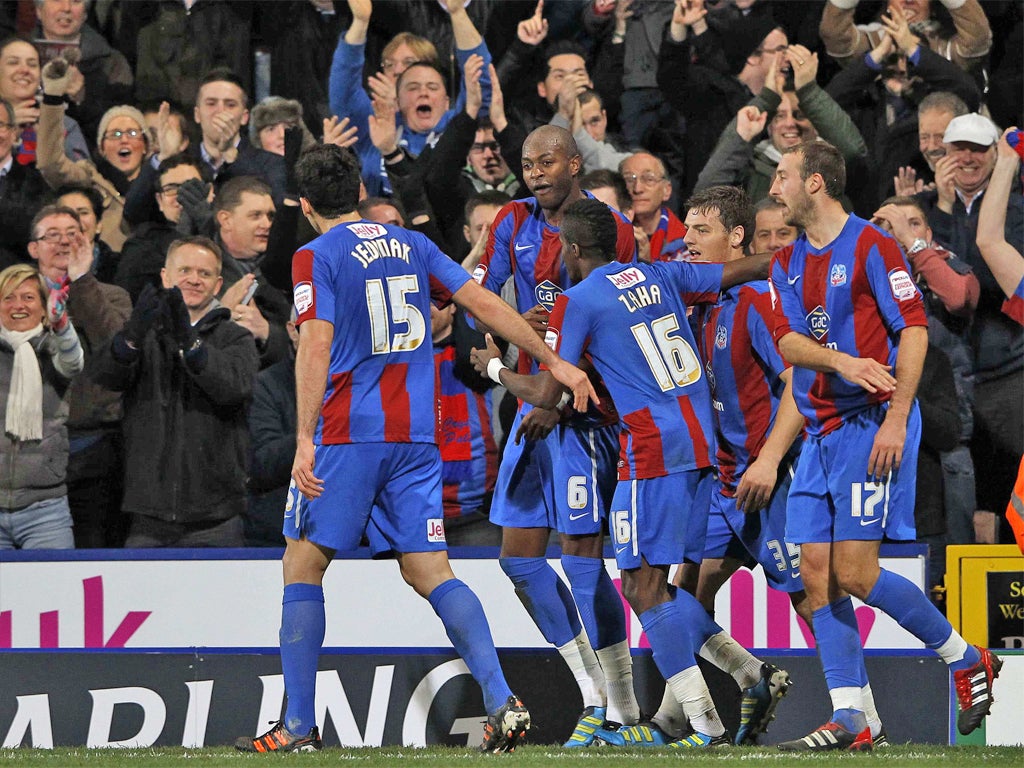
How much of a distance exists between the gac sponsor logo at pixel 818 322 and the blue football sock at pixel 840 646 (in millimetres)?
985

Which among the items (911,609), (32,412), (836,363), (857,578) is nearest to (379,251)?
(836,363)

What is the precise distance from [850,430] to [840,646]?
Answer: 790mm

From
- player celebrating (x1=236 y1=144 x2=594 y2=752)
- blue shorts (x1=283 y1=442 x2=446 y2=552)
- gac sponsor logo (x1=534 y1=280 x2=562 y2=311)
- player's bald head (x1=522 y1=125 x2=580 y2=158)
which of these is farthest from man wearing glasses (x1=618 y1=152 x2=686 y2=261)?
blue shorts (x1=283 y1=442 x2=446 y2=552)

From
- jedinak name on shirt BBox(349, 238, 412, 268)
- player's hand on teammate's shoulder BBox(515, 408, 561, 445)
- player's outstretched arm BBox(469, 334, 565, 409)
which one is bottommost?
player's hand on teammate's shoulder BBox(515, 408, 561, 445)

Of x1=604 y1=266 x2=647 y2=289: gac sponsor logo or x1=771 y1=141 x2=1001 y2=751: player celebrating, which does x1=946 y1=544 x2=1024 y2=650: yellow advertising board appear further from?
x1=604 y1=266 x2=647 y2=289: gac sponsor logo

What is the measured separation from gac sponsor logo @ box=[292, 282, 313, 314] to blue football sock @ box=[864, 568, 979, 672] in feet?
7.49

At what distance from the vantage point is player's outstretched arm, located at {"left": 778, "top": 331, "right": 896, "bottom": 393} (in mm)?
5086

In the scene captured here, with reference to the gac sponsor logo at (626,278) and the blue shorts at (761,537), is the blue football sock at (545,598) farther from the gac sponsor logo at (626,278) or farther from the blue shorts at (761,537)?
the gac sponsor logo at (626,278)

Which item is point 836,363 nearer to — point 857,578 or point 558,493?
point 857,578

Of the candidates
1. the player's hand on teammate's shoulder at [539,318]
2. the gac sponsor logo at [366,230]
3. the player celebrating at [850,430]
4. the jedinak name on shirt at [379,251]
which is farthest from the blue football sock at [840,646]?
the gac sponsor logo at [366,230]

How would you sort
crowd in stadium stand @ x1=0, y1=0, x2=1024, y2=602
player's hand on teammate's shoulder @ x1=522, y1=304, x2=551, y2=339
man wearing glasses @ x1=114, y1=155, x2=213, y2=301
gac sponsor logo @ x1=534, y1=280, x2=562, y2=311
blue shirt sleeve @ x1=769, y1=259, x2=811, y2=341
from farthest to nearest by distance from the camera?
man wearing glasses @ x1=114, y1=155, x2=213, y2=301 < crowd in stadium stand @ x1=0, y1=0, x2=1024, y2=602 < gac sponsor logo @ x1=534, y1=280, x2=562, y2=311 < player's hand on teammate's shoulder @ x1=522, y1=304, x2=551, y2=339 < blue shirt sleeve @ x1=769, y1=259, x2=811, y2=341

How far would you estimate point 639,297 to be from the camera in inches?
216

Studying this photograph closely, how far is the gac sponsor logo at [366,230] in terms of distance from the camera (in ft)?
17.5

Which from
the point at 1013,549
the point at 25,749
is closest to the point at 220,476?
the point at 25,749
